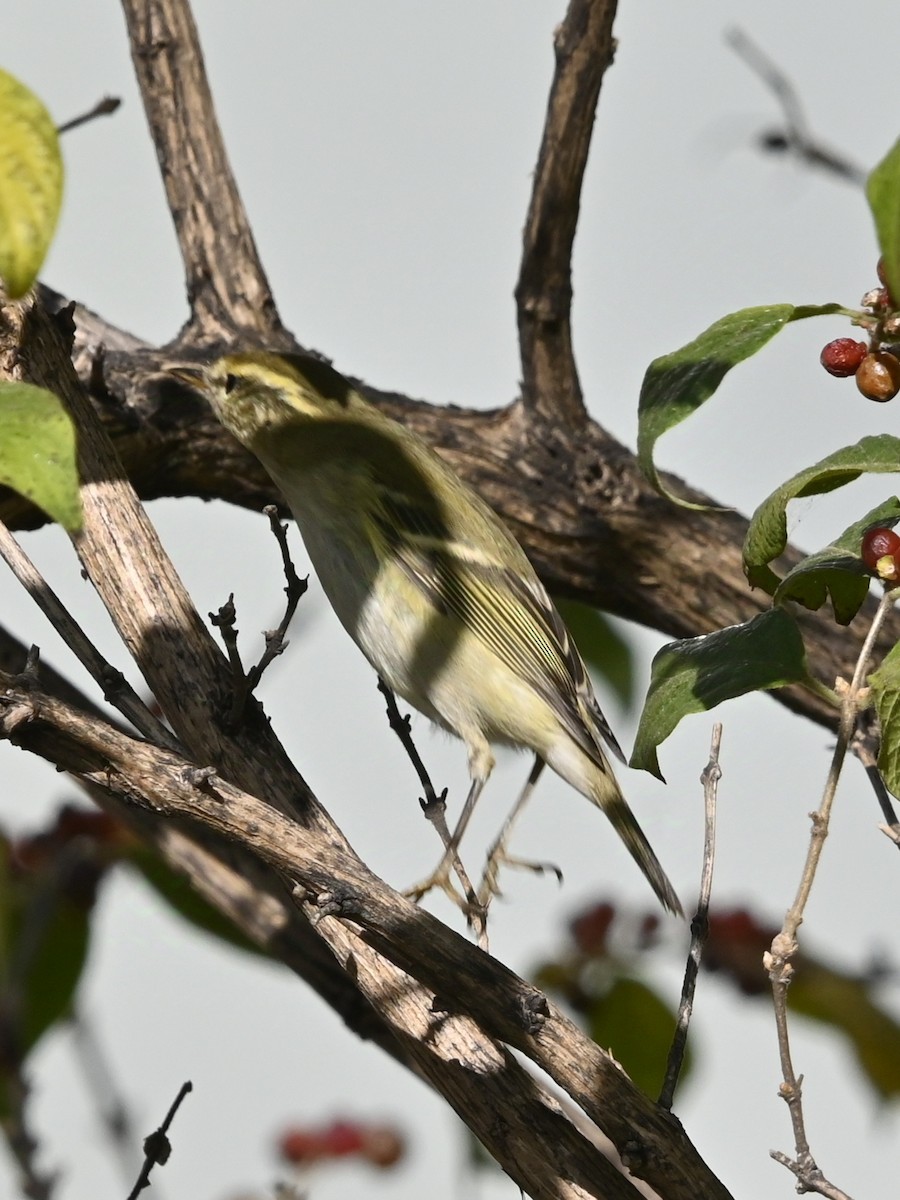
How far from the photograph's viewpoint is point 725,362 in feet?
5.18

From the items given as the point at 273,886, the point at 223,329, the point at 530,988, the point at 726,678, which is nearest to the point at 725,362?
the point at 726,678

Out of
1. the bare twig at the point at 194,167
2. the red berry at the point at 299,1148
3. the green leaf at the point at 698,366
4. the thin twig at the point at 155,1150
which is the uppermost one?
the bare twig at the point at 194,167

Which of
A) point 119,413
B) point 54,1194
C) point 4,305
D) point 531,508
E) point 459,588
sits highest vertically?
point 531,508

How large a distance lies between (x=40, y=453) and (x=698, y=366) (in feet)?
2.63

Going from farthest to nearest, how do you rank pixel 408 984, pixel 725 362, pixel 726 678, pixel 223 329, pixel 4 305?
pixel 223 329 → pixel 4 305 → pixel 408 984 → pixel 726 678 → pixel 725 362

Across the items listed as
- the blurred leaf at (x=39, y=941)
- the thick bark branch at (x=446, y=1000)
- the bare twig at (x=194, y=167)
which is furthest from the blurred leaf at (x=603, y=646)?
the thick bark branch at (x=446, y=1000)

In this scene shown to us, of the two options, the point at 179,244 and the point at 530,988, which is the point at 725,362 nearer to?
the point at 530,988

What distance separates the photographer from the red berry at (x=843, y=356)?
1.84 meters

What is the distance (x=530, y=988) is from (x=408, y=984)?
36 centimetres

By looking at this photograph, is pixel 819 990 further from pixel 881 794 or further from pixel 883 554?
pixel 883 554

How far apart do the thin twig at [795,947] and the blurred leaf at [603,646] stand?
183 centimetres

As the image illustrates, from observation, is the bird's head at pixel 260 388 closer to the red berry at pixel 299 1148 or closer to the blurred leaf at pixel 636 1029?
the blurred leaf at pixel 636 1029

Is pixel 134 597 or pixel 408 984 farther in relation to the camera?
pixel 134 597

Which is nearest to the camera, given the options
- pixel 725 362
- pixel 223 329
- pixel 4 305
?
pixel 725 362
